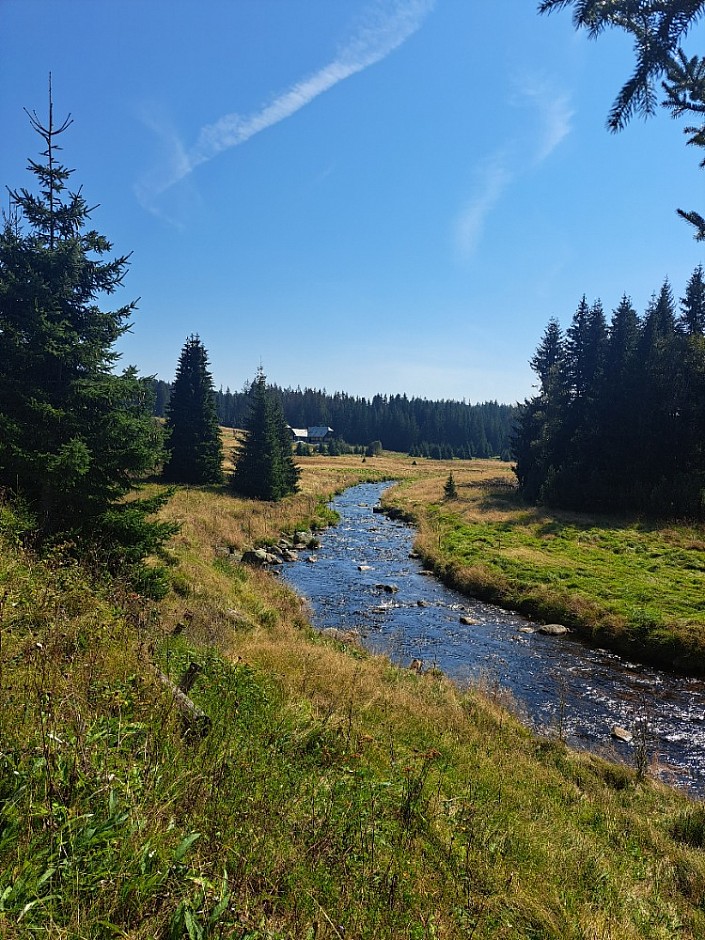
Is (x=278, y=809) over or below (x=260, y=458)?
below

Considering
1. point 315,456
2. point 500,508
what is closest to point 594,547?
point 500,508

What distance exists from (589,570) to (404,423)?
112129mm

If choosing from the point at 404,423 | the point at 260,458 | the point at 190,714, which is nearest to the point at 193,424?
the point at 260,458

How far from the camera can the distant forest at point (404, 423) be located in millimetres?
125062

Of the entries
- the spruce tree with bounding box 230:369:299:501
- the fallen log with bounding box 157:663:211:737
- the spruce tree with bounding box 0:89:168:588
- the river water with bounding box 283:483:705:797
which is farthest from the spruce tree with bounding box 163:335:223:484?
the fallen log with bounding box 157:663:211:737

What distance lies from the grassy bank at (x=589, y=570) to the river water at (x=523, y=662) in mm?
821

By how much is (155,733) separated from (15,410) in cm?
886

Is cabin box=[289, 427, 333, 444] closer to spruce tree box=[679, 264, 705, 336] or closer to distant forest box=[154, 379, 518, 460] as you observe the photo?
distant forest box=[154, 379, 518, 460]

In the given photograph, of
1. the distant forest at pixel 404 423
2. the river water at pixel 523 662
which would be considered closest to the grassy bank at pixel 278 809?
the river water at pixel 523 662

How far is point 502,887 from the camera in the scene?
421 centimetres

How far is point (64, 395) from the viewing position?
10516 millimetres

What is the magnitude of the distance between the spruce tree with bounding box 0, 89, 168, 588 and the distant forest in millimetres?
106932

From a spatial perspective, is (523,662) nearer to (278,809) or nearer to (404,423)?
(278,809)

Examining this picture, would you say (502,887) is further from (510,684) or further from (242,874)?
(510,684)
